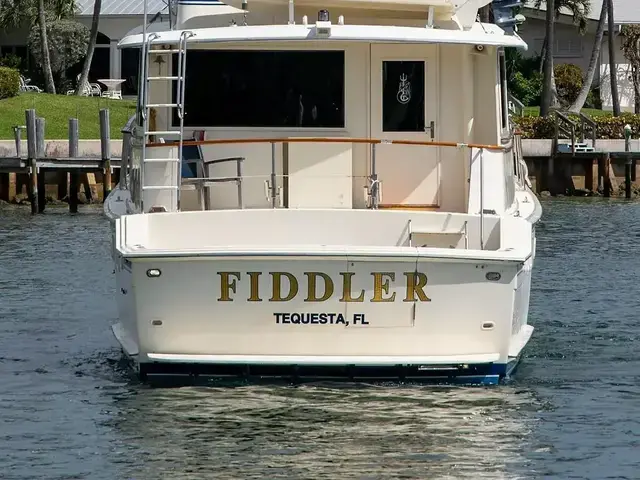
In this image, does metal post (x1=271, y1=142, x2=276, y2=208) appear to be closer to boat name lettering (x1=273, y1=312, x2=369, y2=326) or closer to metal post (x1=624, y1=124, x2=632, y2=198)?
boat name lettering (x1=273, y1=312, x2=369, y2=326)

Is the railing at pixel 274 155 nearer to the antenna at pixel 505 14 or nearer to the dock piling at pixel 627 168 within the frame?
the antenna at pixel 505 14

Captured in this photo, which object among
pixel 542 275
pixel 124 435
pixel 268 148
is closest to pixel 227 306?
pixel 124 435

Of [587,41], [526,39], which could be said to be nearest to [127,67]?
[526,39]

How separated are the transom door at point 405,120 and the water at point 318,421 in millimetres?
2075

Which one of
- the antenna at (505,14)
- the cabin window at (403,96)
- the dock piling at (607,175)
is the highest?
the antenna at (505,14)

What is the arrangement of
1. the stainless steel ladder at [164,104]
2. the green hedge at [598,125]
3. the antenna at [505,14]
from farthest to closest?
the green hedge at [598,125] < the antenna at [505,14] < the stainless steel ladder at [164,104]

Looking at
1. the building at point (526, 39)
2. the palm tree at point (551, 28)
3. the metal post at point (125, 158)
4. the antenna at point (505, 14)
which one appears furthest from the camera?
the building at point (526, 39)

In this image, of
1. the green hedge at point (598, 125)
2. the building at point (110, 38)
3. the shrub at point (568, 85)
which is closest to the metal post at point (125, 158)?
the green hedge at point (598, 125)

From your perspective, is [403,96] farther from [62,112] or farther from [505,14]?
[62,112]

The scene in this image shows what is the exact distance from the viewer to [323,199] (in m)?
14.2

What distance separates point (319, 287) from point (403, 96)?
126 inches

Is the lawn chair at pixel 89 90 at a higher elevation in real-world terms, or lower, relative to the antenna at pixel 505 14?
lower

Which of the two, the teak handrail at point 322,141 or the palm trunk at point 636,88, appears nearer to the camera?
the teak handrail at point 322,141

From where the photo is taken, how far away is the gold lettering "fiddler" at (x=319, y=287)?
12359mm
